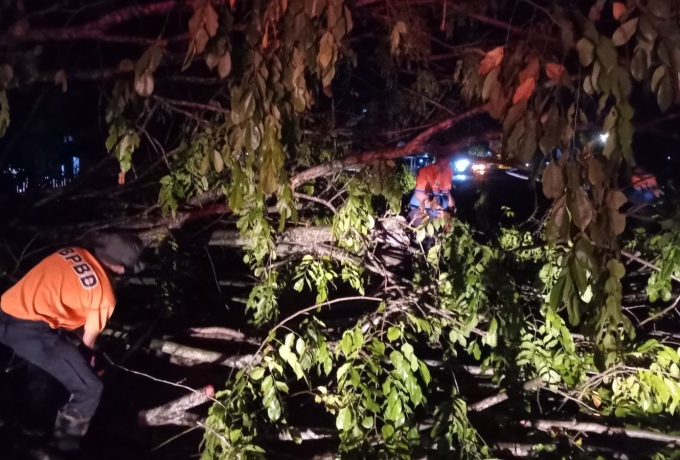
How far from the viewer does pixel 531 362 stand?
369 cm

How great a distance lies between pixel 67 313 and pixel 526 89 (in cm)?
279

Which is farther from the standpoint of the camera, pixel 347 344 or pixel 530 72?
pixel 347 344

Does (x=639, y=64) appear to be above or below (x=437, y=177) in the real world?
below

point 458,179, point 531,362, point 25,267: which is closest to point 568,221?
point 531,362

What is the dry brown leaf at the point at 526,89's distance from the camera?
1669 mm

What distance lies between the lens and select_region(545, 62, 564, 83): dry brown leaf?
1653 millimetres

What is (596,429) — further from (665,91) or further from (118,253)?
(118,253)

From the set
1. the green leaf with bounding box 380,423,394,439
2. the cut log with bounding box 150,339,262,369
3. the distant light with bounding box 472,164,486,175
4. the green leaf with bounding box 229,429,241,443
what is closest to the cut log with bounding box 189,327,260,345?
the cut log with bounding box 150,339,262,369

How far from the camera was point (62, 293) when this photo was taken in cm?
327

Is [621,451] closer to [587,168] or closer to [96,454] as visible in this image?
[587,168]

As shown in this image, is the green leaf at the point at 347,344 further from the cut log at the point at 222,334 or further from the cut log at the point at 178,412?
the cut log at the point at 222,334

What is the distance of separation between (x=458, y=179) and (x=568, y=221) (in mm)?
8318

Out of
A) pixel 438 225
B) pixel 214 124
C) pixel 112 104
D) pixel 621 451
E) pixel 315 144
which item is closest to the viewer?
pixel 112 104

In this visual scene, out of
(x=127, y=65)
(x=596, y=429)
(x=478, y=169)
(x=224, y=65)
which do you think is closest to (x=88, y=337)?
(x=127, y=65)
